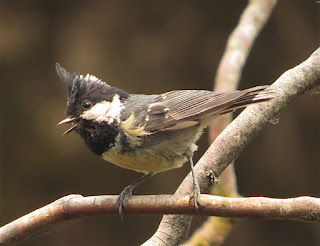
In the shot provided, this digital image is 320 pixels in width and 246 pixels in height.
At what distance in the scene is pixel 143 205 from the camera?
9.50 feet

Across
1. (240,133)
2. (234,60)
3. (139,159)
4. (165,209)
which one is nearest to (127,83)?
(234,60)

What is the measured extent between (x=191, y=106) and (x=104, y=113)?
588mm

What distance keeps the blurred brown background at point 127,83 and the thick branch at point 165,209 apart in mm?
3302

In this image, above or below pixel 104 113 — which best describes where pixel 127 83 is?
above

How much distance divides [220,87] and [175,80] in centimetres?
195

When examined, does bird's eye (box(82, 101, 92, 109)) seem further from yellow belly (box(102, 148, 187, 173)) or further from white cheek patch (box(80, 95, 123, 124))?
yellow belly (box(102, 148, 187, 173))

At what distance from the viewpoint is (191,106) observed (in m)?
3.56

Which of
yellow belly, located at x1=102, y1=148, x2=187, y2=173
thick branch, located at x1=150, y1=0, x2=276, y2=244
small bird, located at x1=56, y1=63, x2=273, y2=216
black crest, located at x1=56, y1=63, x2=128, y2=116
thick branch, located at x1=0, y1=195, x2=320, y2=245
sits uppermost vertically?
thick branch, located at x1=150, y1=0, x2=276, y2=244

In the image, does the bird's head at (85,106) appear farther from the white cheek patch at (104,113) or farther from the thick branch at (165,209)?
the thick branch at (165,209)

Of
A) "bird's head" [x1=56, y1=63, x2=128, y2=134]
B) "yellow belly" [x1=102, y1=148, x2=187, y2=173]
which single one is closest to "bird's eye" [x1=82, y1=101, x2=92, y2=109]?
"bird's head" [x1=56, y1=63, x2=128, y2=134]

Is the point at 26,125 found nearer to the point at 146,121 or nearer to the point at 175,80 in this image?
the point at 175,80

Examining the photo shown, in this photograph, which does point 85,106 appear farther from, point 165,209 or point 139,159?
point 165,209

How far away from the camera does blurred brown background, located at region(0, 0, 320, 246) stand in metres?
6.27

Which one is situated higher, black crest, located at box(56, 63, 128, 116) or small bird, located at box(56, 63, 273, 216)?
black crest, located at box(56, 63, 128, 116)
